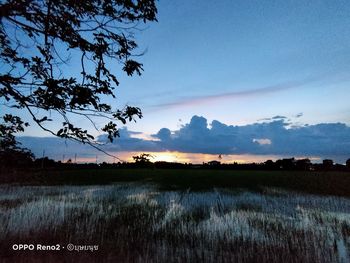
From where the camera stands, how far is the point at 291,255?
8422mm

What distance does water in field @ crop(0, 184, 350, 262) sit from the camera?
849cm

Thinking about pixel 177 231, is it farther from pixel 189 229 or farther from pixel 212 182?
pixel 212 182

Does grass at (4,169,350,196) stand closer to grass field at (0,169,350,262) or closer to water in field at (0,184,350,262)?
water in field at (0,184,350,262)

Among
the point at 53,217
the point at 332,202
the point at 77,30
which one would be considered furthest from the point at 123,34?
the point at 332,202

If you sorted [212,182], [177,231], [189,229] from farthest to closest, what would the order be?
[212,182] → [189,229] → [177,231]

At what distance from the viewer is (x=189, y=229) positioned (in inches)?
441

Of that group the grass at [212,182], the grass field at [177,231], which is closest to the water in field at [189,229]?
the grass field at [177,231]

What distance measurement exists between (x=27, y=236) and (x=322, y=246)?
8.22 meters

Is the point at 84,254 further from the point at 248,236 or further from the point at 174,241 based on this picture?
the point at 248,236

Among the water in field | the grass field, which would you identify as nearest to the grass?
the water in field

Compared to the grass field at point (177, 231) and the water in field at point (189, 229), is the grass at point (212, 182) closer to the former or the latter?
the water in field at point (189, 229)

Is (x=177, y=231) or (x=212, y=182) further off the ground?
(x=212, y=182)

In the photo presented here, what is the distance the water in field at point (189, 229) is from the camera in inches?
334

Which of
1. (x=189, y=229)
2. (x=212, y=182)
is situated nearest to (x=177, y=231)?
(x=189, y=229)
